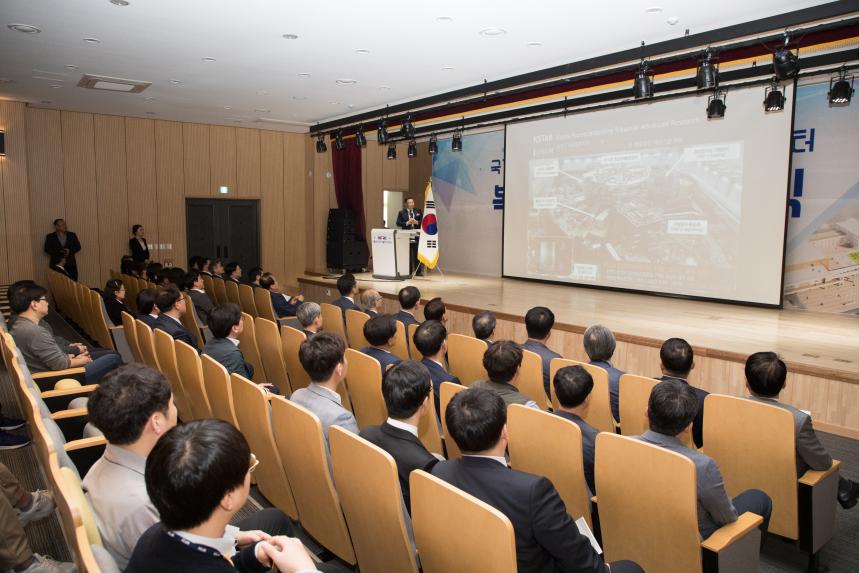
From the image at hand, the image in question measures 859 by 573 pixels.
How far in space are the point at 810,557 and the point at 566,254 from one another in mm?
7674

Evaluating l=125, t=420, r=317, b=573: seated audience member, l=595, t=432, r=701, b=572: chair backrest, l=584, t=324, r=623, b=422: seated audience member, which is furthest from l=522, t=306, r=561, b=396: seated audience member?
l=125, t=420, r=317, b=573: seated audience member

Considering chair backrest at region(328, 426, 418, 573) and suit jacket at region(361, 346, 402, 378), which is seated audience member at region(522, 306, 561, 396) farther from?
chair backrest at region(328, 426, 418, 573)

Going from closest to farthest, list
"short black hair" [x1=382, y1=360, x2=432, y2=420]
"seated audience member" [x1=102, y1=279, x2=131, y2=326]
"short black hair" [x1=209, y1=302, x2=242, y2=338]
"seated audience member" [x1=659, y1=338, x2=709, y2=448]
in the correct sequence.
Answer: "short black hair" [x1=382, y1=360, x2=432, y2=420] → "seated audience member" [x1=659, y1=338, x2=709, y2=448] → "short black hair" [x1=209, y1=302, x2=242, y2=338] → "seated audience member" [x1=102, y1=279, x2=131, y2=326]

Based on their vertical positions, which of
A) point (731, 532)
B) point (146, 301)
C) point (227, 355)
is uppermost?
point (146, 301)

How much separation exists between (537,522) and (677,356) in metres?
2.02

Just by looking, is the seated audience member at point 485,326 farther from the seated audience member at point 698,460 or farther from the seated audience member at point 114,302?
the seated audience member at point 114,302

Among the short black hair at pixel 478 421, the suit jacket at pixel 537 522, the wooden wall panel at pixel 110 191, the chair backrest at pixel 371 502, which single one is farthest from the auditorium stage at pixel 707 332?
the wooden wall panel at pixel 110 191

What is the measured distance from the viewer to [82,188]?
35.8 feet

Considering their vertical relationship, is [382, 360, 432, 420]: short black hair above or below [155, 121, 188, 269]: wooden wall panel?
below

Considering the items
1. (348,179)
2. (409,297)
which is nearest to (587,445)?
(409,297)

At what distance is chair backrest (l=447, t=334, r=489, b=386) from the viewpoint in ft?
14.3

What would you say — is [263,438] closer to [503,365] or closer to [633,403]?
[503,365]

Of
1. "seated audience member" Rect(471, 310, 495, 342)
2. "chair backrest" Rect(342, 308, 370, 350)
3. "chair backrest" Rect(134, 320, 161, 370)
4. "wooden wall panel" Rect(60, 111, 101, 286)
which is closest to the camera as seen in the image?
"chair backrest" Rect(134, 320, 161, 370)

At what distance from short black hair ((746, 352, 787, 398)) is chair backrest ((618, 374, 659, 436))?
50 centimetres
